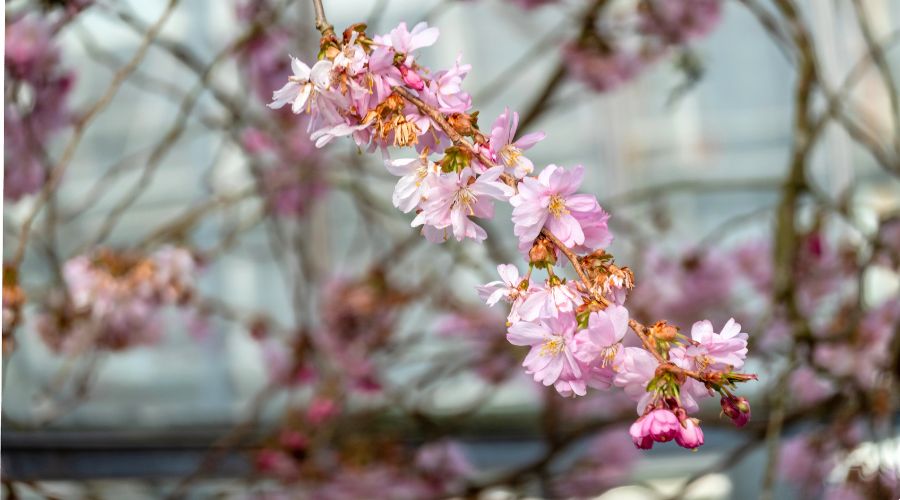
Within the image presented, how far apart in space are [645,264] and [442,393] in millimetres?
1609

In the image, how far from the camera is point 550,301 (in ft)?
1.45

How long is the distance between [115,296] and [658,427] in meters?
0.94

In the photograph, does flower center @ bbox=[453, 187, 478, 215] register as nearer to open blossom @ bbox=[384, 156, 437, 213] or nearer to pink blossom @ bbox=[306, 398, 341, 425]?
open blossom @ bbox=[384, 156, 437, 213]

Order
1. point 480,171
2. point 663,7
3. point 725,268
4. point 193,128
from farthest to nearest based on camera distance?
point 193,128
point 725,268
point 663,7
point 480,171

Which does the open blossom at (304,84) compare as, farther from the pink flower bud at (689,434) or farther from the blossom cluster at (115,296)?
the blossom cluster at (115,296)

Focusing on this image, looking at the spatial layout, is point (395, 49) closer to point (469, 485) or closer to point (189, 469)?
point (469, 485)

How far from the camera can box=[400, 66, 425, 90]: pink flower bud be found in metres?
0.47

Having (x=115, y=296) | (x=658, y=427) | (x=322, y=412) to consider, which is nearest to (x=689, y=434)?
(x=658, y=427)

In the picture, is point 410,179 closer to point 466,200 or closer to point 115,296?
point 466,200

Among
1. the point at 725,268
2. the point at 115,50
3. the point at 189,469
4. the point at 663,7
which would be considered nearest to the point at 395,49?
the point at 663,7

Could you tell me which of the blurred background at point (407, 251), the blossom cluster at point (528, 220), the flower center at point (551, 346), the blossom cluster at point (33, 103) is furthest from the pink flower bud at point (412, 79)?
the blurred background at point (407, 251)

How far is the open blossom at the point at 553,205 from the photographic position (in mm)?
437

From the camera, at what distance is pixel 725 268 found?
1.79 metres

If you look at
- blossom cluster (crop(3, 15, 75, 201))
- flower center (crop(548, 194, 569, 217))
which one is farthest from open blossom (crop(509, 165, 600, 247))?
blossom cluster (crop(3, 15, 75, 201))
